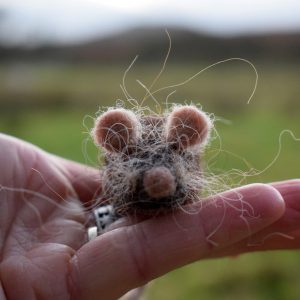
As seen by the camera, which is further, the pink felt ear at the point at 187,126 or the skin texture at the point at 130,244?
the pink felt ear at the point at 187,126

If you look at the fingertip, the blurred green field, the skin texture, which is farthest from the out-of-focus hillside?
the fingertip

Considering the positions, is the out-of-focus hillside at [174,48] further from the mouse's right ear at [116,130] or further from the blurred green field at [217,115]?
the mouse's right ear at [116,130]

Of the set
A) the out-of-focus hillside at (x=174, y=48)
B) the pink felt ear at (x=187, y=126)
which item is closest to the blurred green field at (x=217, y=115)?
the pink felt ear at (x=187, y=126)

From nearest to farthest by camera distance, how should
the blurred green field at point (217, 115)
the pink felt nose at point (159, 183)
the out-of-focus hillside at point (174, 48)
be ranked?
the pink felt nose at point (159, 183) < the blurred green field at point (217, 115) < the out-of-focus hillside at point (174, 48)

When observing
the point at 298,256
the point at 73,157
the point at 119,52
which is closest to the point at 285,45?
the point at 119,52

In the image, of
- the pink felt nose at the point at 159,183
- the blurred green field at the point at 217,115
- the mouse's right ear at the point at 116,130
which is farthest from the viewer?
the blurred green field at the point at 217,115

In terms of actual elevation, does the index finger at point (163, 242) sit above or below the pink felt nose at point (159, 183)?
below

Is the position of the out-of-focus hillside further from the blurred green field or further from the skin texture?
the skin texture
